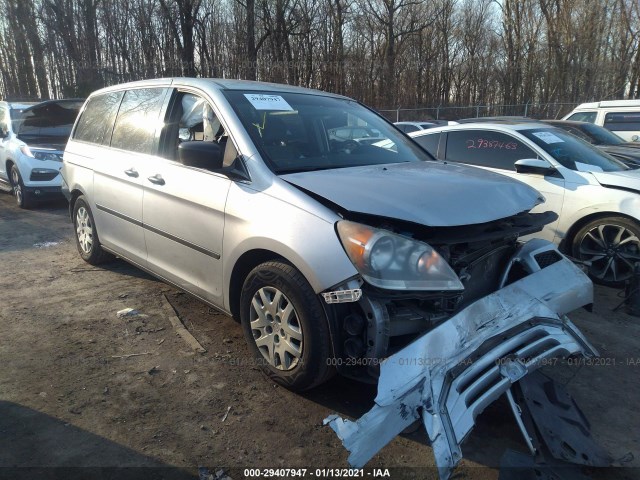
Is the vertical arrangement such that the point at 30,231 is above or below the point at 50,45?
below

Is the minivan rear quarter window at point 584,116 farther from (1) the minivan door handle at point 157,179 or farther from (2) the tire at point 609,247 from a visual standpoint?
(1) the minivan door handle at point 157,179

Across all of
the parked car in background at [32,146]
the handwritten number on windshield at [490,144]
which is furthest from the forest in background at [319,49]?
the handwritten number on windshield at [490,144]

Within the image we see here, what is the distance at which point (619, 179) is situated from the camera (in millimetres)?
5008

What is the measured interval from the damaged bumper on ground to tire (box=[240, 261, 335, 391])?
50cm

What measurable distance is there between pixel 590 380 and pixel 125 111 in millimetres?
4463

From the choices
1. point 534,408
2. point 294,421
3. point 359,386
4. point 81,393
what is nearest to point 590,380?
point 534,408

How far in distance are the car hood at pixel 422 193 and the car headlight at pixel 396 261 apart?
0.42 feet

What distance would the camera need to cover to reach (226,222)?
3283mm

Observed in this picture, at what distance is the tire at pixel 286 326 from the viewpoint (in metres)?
2.78

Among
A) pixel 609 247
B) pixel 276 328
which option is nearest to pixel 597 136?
pixel 609 247

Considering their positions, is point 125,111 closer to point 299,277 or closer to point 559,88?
point 299,277

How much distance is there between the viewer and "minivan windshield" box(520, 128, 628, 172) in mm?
5422

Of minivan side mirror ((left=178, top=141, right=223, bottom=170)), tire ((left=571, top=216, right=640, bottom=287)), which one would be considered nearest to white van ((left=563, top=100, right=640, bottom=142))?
tire ((left=571, top=216, right=640, bottom=287))

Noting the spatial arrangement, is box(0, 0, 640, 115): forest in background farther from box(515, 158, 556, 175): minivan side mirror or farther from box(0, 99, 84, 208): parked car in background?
box(515, 158, 556, 175): minivan side mirror
